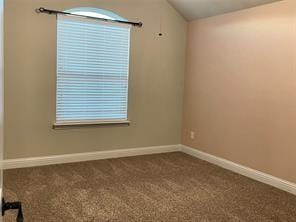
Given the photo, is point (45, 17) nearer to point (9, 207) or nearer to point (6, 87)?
point (6, 87)

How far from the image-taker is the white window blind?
428 cm

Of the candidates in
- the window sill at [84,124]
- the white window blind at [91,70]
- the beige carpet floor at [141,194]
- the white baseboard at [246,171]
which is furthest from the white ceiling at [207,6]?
the beige carpet floor at [141,194]

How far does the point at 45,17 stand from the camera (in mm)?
4070

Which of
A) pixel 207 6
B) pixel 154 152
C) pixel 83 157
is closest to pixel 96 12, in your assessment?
pixel 207 6

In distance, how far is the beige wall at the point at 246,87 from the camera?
362cm

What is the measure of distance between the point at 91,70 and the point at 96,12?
852mm

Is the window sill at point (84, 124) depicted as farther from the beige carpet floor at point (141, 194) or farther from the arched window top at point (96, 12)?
the arched window top at point (96, 12)

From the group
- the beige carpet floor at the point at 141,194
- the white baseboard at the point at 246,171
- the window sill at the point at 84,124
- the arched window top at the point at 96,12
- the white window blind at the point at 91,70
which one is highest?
the arched window top at the point at 96,12

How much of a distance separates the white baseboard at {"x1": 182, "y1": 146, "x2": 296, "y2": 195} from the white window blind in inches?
51.8

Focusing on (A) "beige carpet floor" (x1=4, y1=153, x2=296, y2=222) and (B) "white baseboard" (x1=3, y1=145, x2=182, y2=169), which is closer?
(A) "beige carpet floor" (x1=4, y1=153, x2=296, y2=222)

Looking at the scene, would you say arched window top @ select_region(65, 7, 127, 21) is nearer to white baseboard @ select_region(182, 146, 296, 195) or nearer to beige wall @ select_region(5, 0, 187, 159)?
beige wall @ select_region(5, 0, 187, 159)

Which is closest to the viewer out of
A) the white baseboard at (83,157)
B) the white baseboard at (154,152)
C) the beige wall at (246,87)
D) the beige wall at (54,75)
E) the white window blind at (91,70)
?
the beige wall at (246,87)

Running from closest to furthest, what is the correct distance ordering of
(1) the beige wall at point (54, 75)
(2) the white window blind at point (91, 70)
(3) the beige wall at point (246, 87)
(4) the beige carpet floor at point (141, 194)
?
(4) the beige carpet floor at point (141, 194) < (3) the beige wall at point (246, 87) < (1) the beige wall at point (54, 75) < (2) the white window blind at point (91, 70)

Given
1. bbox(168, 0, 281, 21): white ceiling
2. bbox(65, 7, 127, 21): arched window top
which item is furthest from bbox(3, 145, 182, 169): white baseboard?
bbox(168, 0, 281, 21): white ceiling
